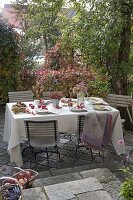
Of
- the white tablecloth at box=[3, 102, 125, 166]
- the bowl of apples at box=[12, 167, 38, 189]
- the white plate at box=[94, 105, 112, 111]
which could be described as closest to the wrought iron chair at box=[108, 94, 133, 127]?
the white plate at box=[94, 105, 112, 111]

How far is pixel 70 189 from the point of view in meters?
2.80

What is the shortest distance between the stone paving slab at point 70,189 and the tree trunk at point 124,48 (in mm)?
3248

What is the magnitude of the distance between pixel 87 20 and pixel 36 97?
2545 millimetres

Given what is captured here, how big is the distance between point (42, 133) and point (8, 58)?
373 cm

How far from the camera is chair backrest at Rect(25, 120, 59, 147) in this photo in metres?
4.01

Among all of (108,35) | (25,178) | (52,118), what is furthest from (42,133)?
(108,35)

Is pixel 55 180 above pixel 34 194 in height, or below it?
below

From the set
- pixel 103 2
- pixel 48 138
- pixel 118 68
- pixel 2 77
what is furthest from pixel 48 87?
pixel 48 138

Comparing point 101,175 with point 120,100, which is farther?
point 120,100

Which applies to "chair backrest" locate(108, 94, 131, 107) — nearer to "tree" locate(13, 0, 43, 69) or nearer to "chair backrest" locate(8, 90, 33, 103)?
"chair backrest" locate(8, 90, 33, 103)

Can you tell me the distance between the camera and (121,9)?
17.4 ft

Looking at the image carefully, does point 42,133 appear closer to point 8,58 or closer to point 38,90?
point 38,90

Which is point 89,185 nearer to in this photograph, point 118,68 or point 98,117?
point 98,117

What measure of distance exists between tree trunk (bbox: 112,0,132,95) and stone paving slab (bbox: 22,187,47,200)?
3.58m
